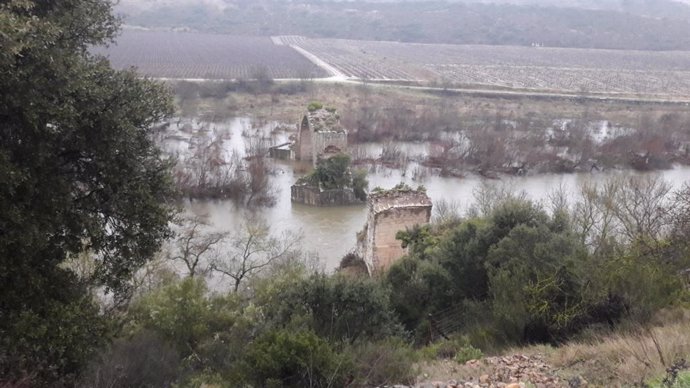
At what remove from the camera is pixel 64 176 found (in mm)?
8133

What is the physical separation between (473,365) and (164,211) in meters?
4.68

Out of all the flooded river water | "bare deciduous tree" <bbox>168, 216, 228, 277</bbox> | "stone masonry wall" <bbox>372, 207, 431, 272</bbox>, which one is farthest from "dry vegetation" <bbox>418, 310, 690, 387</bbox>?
the flooded river water

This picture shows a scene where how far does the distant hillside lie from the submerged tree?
128883mm

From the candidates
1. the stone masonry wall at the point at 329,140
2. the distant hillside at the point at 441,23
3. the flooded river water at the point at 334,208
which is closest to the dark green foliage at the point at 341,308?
the flooded river water at the point at 334,208

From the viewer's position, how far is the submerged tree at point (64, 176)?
22.7 feet

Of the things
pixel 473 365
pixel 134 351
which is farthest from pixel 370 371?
pixel 134 351

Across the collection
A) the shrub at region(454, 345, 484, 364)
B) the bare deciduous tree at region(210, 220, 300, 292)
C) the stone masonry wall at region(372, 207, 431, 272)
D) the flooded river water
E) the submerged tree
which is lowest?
the flooded river water

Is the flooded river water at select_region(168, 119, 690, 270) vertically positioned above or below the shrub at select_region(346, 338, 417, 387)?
below

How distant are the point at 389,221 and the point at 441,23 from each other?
135929 mm

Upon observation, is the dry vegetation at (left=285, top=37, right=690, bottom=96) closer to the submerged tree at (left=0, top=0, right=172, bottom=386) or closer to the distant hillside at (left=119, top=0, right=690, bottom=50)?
the distant hillside at (left=119, top=0, right=690, bottom=50)

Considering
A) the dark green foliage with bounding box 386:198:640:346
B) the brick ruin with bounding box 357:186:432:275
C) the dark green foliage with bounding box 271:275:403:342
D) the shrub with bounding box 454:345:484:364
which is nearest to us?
the shrub with bounding box 454:345:484:364

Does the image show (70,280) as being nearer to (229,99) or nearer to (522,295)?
(522,295)

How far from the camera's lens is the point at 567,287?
9641 millimetres

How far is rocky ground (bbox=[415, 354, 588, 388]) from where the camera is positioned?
21.9 feet
